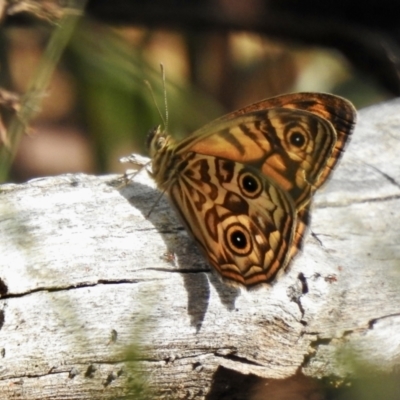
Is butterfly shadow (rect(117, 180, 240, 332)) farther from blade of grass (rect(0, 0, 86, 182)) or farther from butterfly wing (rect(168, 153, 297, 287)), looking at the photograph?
blade of grass (rect(0, 0, 86, 182))

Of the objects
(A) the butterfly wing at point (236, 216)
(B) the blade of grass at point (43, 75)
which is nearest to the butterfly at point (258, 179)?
(A) the butterfly wing at point (236, 216)

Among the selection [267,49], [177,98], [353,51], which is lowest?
[267,49]

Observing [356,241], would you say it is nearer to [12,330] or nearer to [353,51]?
[12,330]

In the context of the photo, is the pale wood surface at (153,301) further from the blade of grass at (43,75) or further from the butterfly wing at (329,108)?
the blade of grass at (43,75)

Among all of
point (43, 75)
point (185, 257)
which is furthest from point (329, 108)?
point (43, 75)

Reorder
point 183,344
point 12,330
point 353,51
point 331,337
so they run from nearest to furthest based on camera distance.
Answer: point 12,330 < point 183,344 < point 331,337 < point 353,51

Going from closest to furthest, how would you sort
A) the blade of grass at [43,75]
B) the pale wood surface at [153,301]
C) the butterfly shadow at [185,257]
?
the pale wood surface at [153,301], the butterfly shadow at [185,257], the blade of grass at [43,75]

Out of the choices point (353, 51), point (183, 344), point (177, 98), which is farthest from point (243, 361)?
point (353, 51)

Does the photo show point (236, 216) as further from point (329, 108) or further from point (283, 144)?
point (329, 108)
